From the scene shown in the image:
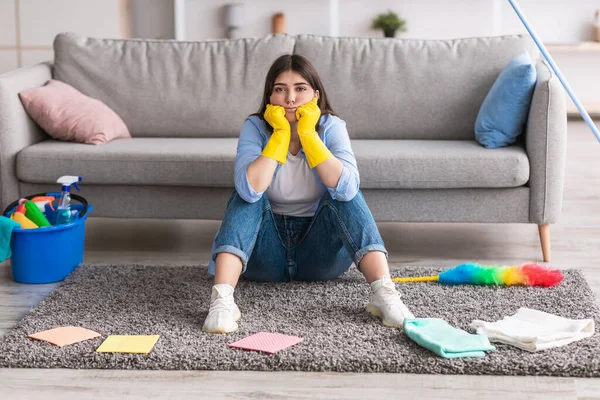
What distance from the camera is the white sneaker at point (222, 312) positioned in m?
2.50

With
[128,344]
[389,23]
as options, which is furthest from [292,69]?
[389,23]

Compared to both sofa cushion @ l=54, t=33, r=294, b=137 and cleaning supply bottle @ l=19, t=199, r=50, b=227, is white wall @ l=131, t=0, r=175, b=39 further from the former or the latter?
cleaning supply bottle @ l=19, t=199, r=50, b=227

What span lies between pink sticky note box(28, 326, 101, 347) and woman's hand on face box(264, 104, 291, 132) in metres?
0.81

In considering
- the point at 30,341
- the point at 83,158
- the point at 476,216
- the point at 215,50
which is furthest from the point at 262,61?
the point at 30,341

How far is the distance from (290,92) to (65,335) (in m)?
0.99

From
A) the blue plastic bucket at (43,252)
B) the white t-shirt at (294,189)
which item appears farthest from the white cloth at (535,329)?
the blue plastic bucket at (43,252)

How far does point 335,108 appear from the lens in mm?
3869

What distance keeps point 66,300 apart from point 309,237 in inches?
32.0

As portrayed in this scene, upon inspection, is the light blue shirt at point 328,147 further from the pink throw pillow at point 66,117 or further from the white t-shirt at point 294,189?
the pink throw pillow at point 66,117

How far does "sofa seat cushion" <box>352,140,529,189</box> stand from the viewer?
3.32 meters

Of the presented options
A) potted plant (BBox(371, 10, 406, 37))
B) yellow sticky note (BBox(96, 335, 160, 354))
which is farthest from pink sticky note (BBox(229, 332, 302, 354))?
potted plant (BBox(371, 10, 406, 37))

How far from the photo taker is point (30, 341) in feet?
8.07

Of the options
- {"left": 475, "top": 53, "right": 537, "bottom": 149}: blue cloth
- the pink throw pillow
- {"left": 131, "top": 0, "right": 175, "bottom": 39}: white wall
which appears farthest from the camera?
{"left": 131, "top": 0, "right": 175, "bottom": 39}: white wall

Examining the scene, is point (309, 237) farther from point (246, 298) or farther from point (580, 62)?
point (580, 62)
